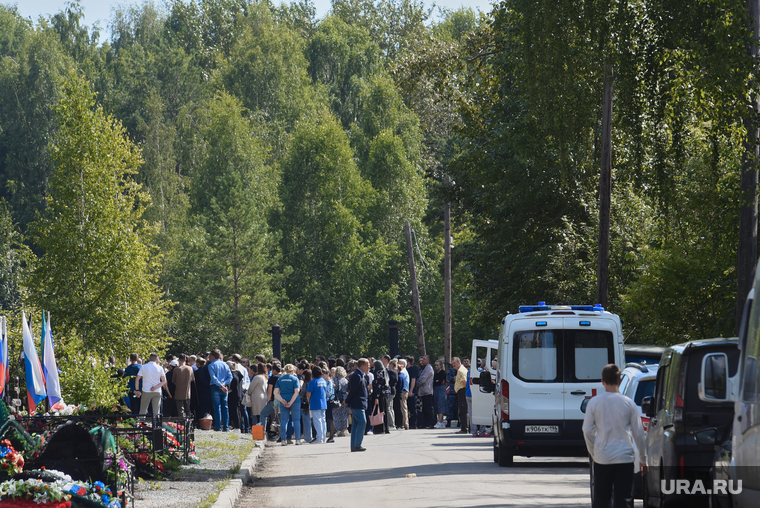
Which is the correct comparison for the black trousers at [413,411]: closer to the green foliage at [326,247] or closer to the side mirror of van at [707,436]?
the side mirror of van at [707,436]

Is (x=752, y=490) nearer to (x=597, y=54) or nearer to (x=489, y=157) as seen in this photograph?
(x=597, y=54)

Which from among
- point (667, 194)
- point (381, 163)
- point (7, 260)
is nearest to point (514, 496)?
point (667, 194)

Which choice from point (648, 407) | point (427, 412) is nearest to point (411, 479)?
point (648, 407)

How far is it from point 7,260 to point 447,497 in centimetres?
5802

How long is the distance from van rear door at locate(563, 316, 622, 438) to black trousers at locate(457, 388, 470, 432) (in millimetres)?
10680

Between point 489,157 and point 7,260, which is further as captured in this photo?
point 7,260

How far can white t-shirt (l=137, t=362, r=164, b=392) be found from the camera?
75.7ft

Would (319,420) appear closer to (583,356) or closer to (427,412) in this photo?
(427,412)

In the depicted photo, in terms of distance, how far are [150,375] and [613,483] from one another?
619 inches

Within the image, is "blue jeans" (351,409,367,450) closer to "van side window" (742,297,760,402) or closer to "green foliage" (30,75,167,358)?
"van side window" (742,297,760,402)

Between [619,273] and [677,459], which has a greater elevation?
[619,273]

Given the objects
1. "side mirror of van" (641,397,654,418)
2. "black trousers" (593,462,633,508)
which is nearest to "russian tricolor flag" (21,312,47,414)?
"side mirror of van" (641,397,654,418)

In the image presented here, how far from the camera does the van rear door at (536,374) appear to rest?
1588cm

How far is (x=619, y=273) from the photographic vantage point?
27734 mm
